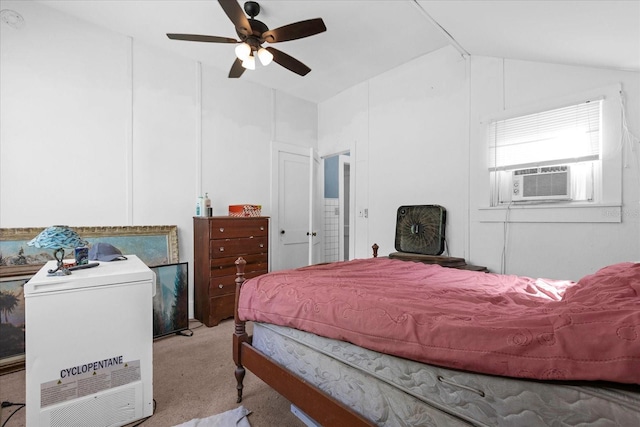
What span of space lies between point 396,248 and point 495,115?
1738 mm

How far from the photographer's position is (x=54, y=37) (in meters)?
2.85

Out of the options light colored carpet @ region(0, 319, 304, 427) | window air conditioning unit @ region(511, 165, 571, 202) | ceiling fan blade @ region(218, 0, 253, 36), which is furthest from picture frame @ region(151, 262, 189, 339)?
window air conditioning unit @ region(511, 165, 571, 202)

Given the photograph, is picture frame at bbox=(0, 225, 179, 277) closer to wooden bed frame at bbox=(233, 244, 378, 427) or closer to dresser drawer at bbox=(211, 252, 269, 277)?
dresser drawer at bbox=(211, 252, 269, 277)

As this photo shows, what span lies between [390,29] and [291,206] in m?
2.65

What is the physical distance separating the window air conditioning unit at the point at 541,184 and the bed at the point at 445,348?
0.91 metres

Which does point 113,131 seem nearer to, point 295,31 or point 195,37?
point 195,37

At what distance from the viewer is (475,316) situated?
1213 mm

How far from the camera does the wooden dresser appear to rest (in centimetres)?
339

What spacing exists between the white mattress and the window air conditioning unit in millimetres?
2215

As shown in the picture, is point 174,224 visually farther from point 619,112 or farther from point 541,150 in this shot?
point 619,112

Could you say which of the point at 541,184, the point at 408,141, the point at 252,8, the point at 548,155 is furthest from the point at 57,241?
the point at 548,155

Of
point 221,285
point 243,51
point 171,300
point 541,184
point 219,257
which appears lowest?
point 171,300

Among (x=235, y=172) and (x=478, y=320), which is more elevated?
(x=235, y=172)

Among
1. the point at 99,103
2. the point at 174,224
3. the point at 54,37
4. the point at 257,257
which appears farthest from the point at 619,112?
the point at 54,37
